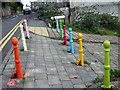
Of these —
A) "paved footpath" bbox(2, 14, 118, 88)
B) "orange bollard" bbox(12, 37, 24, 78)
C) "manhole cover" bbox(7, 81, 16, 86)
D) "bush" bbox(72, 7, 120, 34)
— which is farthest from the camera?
"bush" bbox(72, 7, 120, 34)

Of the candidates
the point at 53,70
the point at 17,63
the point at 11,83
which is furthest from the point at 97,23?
the point at 11,83

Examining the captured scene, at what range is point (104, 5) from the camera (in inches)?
706

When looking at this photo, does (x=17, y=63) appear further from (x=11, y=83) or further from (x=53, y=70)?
(x=53, y=70)

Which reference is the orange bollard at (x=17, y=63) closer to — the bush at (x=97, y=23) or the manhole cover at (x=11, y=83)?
the manhole cover at (x=11, y=83)

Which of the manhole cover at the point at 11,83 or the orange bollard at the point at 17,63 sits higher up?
the orange bollard at the point at 17,63

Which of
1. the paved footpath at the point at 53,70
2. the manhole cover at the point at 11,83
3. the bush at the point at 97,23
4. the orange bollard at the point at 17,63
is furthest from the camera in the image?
the bush at the point at 97,23

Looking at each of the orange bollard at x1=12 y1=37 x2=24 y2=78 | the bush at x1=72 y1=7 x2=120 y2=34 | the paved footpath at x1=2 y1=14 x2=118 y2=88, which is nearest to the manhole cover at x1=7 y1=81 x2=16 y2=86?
the paved footpath at x1=2 y1=14 x2=118 y2=88

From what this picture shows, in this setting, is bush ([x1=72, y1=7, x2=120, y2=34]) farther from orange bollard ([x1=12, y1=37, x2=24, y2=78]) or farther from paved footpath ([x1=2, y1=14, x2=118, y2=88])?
orange bollard ([x1=12, y1=37, x2=24, y2=78])

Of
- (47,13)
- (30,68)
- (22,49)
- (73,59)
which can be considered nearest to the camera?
(30,68)

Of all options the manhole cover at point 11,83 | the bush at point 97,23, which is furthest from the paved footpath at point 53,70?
the bush at point 97,23

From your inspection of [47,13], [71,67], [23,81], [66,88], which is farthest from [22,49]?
[47,13]

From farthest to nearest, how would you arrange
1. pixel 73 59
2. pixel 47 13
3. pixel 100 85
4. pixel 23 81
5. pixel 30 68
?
pixel 47 13
pixel 73 59
pixel 30 68
pixel 23 81
pixel 100 85

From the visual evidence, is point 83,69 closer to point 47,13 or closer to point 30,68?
point 30,68

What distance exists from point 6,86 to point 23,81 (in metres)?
0.42
